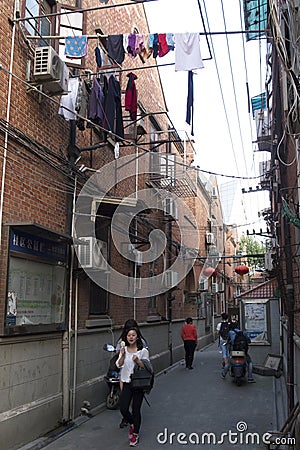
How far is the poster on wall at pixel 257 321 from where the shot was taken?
14.0m

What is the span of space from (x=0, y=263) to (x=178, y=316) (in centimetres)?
1271

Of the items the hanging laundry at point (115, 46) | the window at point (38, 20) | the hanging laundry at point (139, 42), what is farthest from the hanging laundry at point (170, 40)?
the window at point (38, 20)

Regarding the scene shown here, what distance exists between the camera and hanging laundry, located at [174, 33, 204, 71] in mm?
7055

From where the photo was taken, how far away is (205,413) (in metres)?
8.19

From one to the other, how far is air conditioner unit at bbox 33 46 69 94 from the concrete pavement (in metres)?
5.29

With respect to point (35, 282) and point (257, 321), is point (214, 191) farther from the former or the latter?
point (35, 282)

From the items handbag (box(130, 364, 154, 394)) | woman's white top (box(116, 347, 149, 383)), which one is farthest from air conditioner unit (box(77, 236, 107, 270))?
handbag (box(130, 364, 154, 394))

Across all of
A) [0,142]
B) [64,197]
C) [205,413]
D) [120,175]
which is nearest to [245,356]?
[205,413]

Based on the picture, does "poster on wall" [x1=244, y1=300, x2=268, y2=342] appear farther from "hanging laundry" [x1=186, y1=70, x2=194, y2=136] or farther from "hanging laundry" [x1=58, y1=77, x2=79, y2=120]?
"hanging laundry" [x1=58, y1=77, x2=79, y2=120]

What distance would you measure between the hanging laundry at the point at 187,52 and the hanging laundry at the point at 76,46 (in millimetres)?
1474

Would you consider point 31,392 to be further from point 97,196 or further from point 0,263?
point 97,196

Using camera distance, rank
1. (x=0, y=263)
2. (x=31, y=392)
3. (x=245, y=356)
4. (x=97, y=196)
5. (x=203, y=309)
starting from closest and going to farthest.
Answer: (x=0, y=263) < (x=31, y=392) < (x=97, y=196) < (x=245, y=356) < (x=203, y=309)

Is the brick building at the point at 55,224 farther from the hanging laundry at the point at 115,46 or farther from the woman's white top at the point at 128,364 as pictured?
the woman's white top at the point at 128,364

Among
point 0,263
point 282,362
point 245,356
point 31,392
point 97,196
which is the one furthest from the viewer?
point 282,362
